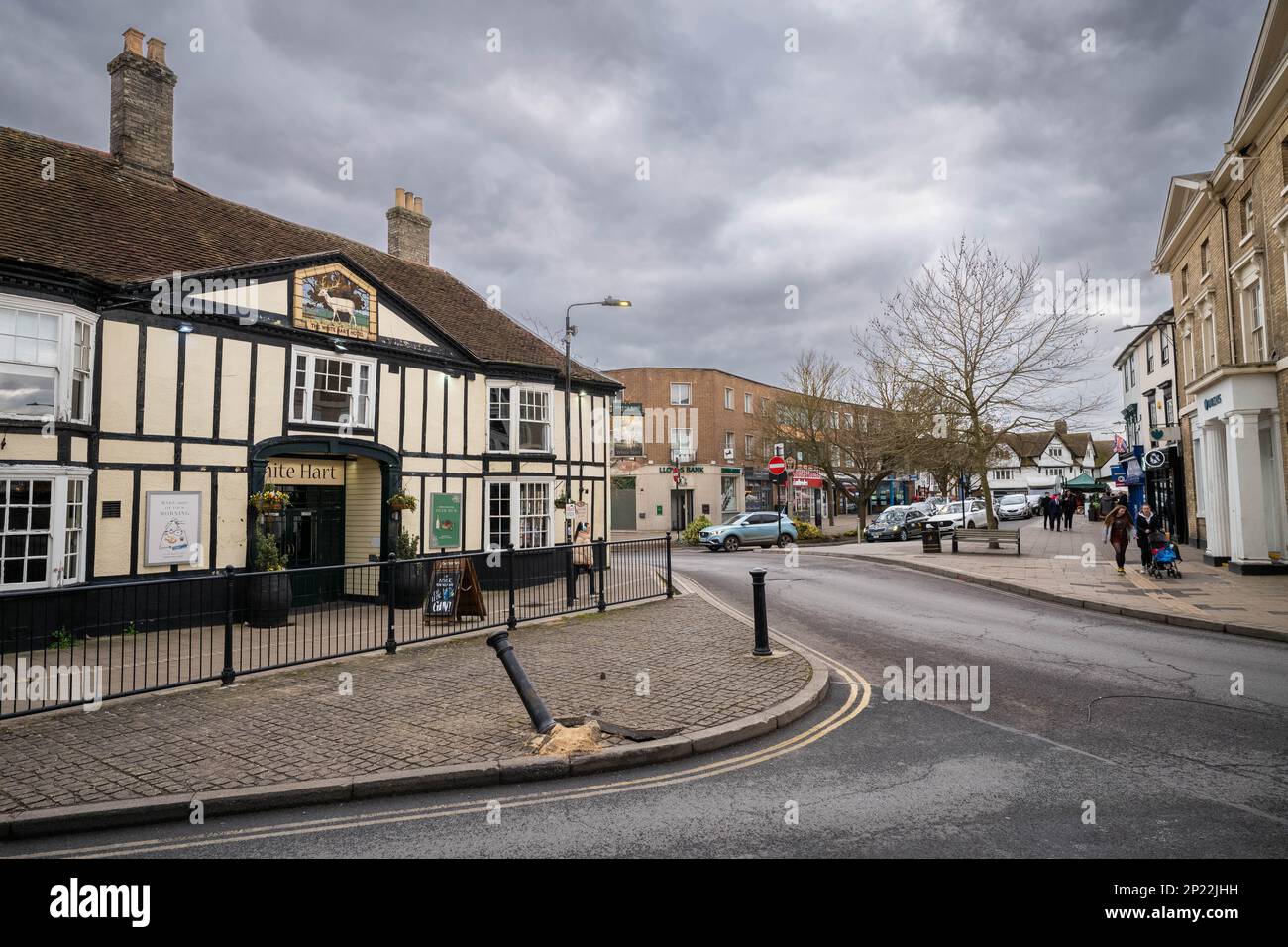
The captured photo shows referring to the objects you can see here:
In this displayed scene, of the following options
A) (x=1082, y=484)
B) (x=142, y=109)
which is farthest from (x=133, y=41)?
(x=1082, y=484)

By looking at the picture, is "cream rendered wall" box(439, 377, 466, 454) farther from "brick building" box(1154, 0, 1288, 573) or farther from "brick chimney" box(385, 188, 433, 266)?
"brick building" box(1154, 0, 1288, 573)

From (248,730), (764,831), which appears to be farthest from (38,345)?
(764,831)

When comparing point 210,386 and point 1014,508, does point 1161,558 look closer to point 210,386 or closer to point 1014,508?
point 210,386

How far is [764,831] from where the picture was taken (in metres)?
4.24

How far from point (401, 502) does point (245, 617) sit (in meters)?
3.96

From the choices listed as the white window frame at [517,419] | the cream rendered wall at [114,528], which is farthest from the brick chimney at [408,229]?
the cream rendered wall at [114,528]

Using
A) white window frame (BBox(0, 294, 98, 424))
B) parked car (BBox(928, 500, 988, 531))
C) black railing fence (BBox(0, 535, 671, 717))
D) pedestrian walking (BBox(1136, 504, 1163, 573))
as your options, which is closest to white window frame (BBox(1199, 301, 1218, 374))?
pedestrian walking (BBox(1136, 504, 1163, 573))

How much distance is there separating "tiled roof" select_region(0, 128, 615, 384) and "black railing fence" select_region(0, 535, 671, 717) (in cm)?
568

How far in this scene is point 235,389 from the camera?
13984mm

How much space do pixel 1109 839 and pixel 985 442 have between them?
24660mm

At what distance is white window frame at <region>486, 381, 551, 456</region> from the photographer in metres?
19.0

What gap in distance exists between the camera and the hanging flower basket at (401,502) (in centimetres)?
1612
